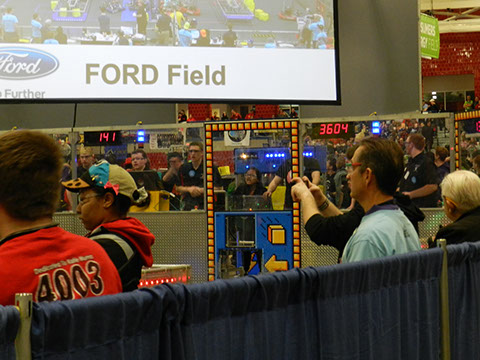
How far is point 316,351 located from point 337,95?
5810 millimetres

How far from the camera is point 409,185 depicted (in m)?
5.96

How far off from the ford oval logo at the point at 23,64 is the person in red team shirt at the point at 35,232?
5453mm

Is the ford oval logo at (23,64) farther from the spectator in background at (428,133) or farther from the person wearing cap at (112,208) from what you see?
the person wearing cap at (112,208)

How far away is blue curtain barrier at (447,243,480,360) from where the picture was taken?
2533 millimetres

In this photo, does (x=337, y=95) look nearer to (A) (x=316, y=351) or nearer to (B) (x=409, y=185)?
(B) (x=409, y=185)

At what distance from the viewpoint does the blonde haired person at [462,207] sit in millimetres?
3307

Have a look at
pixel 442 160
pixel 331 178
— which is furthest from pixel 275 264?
pixel 442 160

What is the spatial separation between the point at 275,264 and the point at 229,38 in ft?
8.32

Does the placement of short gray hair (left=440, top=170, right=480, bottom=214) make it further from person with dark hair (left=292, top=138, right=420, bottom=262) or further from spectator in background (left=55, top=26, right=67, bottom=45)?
spectator in background (left=55, top=26, right=67, bottom=45)

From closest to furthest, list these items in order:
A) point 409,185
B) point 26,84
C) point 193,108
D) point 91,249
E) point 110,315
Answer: point 110,315, point 91,249, point 409,185, point 26,84, point 193,108

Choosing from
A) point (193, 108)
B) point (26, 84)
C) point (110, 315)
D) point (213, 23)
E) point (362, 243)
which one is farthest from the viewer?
point (193, 108)

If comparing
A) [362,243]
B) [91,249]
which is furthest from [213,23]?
[91,249]

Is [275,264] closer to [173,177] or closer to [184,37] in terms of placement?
[173,177]

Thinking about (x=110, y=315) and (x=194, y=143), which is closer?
(x=110, y=315)
